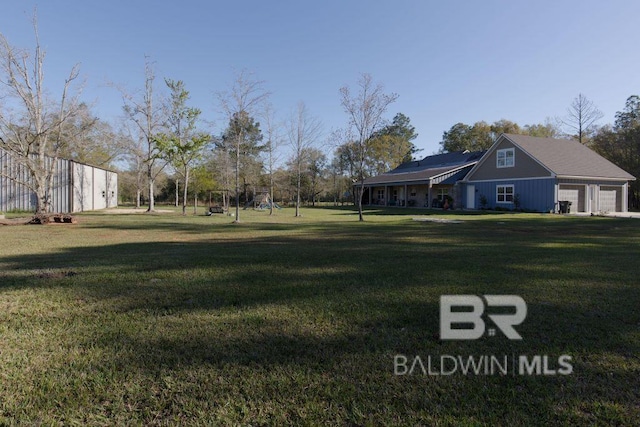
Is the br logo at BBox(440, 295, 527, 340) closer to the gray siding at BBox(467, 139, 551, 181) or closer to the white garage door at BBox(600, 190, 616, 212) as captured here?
the gray siding at BBox(467, 139, 551, 181)

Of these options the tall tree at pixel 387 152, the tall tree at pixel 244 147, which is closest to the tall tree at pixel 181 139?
the tall tree at pixel 244 147

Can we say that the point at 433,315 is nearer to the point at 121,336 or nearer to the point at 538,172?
the point at 121,336

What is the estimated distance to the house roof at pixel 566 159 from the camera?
25.5 m

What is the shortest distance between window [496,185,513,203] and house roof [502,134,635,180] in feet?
9.87

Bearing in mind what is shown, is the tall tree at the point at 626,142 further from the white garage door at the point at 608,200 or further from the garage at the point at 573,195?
the garage at the point at 573,195

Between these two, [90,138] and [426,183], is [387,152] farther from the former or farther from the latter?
[90,138]

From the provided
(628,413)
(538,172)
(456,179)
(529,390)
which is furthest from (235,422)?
(456,179)

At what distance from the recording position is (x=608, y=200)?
27.6 m

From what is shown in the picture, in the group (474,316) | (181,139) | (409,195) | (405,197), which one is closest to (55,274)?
(474,316)

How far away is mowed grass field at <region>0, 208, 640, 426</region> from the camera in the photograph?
2.35 m

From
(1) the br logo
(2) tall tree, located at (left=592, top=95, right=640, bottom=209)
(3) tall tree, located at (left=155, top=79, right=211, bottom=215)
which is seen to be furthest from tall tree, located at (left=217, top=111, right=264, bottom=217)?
(2) tall tree, located at (left=592, top=95, right=640, bottom=209)

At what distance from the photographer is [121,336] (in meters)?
3.48

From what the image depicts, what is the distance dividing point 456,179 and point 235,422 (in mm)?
33672

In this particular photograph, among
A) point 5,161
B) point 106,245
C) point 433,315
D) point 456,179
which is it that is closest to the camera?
point 433,315
